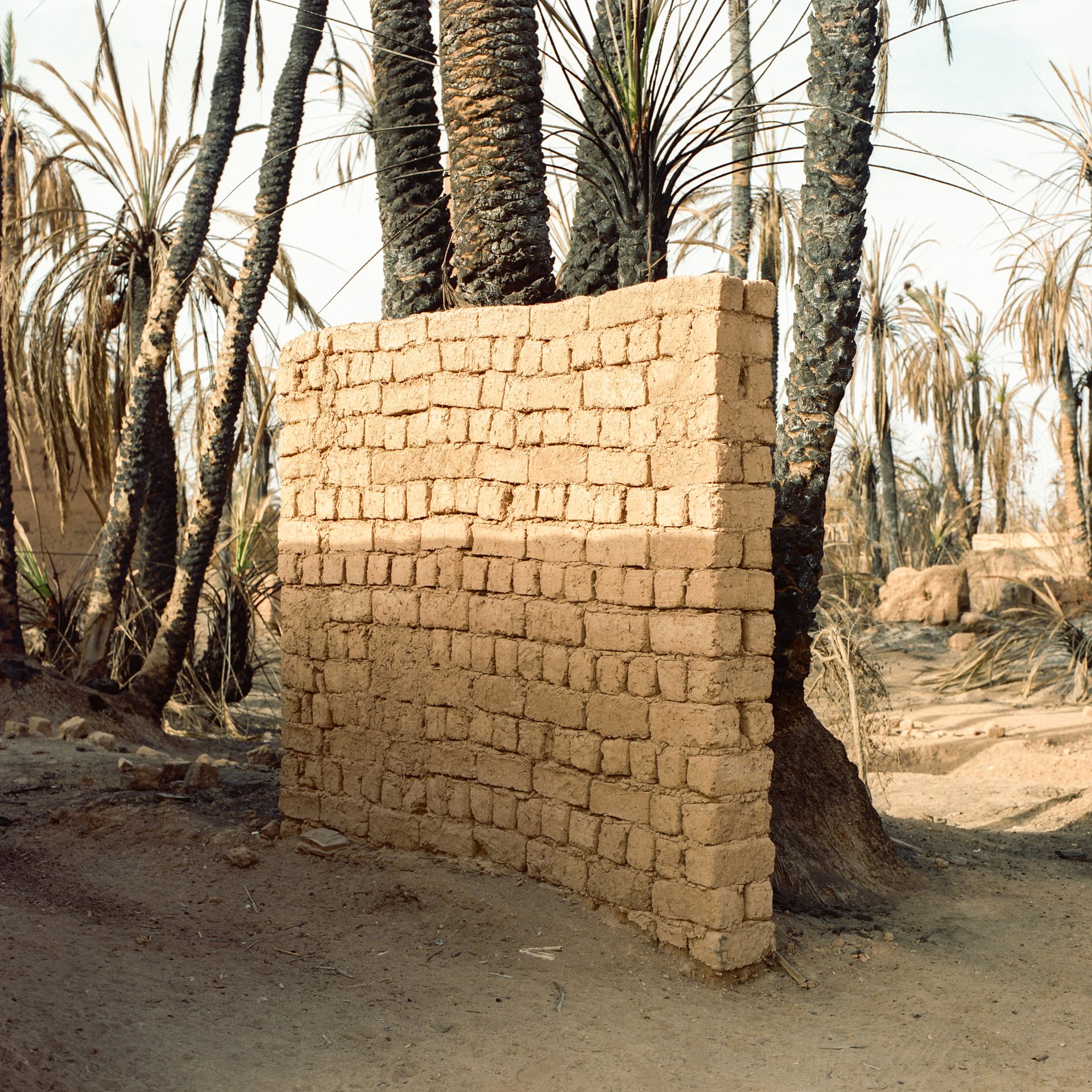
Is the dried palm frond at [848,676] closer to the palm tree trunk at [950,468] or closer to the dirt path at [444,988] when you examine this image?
the dirt path at [444,988]

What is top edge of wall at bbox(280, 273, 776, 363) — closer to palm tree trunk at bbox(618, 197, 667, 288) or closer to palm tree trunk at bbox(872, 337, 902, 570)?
palm tree trunk at bbox(618, 197, 667, 288)

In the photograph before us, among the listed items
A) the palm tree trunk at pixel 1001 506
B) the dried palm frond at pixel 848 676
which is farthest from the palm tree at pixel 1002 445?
the dried palm frond at pixel 848 676

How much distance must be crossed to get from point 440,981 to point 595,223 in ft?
14.5

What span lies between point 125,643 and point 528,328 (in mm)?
7325

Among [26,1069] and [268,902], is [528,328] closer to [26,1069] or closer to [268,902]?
[268,902]

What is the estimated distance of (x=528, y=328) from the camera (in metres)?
5.09

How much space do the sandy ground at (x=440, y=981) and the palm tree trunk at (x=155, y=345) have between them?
367 cm

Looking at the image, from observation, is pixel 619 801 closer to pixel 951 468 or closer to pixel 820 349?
pixel 820 349

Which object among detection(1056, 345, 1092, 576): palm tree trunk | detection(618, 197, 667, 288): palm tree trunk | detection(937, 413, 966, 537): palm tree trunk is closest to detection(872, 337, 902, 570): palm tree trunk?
detection(937, 413, 966, 537): palm tree trunk

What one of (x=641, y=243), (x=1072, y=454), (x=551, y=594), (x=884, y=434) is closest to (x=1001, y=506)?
(x=884, y=434)

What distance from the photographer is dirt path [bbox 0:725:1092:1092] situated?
149 inches

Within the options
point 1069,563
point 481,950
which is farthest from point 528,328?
point 1069,563

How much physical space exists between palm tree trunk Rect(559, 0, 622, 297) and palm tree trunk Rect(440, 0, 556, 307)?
1.61ft

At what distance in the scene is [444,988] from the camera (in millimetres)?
4422
